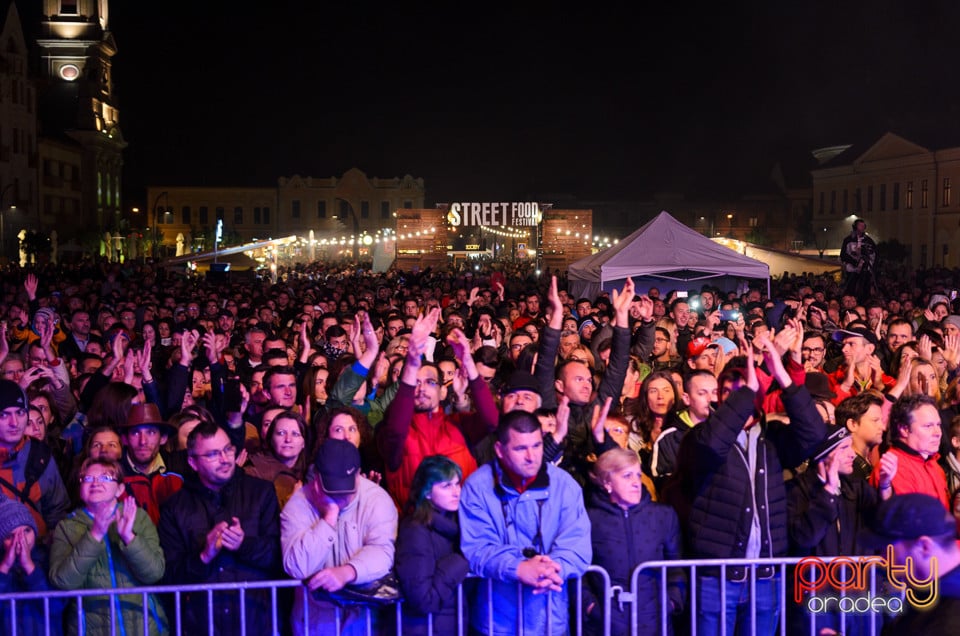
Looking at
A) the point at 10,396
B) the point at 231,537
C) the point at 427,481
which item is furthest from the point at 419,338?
the point at 10,396

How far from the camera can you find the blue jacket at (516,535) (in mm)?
4488

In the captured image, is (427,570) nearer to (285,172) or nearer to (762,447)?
(762,447)

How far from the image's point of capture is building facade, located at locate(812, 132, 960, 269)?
53.3 meters

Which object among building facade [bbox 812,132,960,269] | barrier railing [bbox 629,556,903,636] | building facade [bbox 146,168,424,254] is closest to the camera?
barrier railing [bbox 629,556,903,636]

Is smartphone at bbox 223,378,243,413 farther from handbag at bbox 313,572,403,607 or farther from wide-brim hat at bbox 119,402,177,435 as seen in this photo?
handbag at bbox 313,572,403,607

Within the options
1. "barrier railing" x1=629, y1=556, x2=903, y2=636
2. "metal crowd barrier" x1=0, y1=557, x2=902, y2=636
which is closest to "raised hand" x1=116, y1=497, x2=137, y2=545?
"metal crowd barrier" x1=0, y1=557, x2=902, y2=636

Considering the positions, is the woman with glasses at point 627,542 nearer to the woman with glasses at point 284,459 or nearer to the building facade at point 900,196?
the woman with glasses at point 284,459

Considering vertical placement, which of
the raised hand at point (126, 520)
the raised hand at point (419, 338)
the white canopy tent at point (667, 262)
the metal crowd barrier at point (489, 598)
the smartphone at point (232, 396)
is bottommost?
the metal crowd barrier at point (489, 598)

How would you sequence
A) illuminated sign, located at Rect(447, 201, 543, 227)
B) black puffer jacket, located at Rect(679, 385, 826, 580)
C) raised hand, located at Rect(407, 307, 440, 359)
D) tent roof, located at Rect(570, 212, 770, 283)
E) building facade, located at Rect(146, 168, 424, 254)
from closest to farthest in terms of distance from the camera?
black puffer jacket, located at Rect(679, 385, 826, 580), raised hand, located at Rect(407, 307, 440, 359), tent roof, located at Rect(570, 212, 770, 283), illuminated sign, located at Rect(447, 201, 543, 227), building facade, located at Rect(146, 168, 424, 254)

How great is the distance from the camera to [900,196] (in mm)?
56969

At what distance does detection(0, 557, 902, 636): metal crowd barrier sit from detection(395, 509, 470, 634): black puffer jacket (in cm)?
4

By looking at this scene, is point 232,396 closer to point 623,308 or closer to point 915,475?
point 623,308

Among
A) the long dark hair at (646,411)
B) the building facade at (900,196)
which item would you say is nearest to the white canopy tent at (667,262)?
the long dark hair at (646,411)

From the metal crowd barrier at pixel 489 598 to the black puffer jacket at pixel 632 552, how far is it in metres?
0.04
